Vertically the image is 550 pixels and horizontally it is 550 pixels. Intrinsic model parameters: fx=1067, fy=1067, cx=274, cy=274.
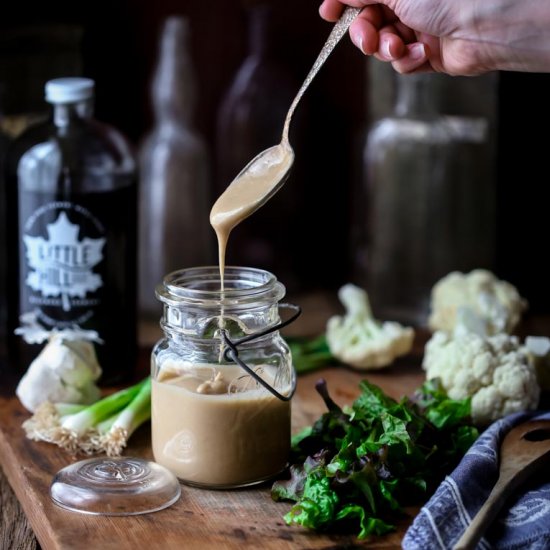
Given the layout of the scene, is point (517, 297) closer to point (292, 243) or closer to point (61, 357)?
point (292, 243)

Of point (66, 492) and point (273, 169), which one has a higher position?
point (273, 169)

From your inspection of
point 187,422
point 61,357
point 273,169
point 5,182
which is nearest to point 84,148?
point 5,182

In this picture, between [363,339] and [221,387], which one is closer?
[221,387]

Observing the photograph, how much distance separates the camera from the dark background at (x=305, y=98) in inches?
94.7

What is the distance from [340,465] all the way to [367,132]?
132 cm

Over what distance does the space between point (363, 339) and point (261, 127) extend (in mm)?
722

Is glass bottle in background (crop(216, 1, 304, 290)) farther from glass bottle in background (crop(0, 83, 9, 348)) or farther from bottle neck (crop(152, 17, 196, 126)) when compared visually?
glass bottle in background (crop(0, 83, 9, 348))

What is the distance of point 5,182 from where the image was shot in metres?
1.99

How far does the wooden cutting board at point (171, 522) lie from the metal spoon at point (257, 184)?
39 cm

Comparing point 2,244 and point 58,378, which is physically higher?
point 2,244

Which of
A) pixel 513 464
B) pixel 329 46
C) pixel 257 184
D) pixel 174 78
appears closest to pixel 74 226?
pixel 257 184

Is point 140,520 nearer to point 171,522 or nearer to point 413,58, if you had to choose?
point 171,522

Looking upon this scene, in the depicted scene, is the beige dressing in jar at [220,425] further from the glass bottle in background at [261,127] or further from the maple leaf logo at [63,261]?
the glass bottle in background at [261,127]

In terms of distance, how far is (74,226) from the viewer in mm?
1912
